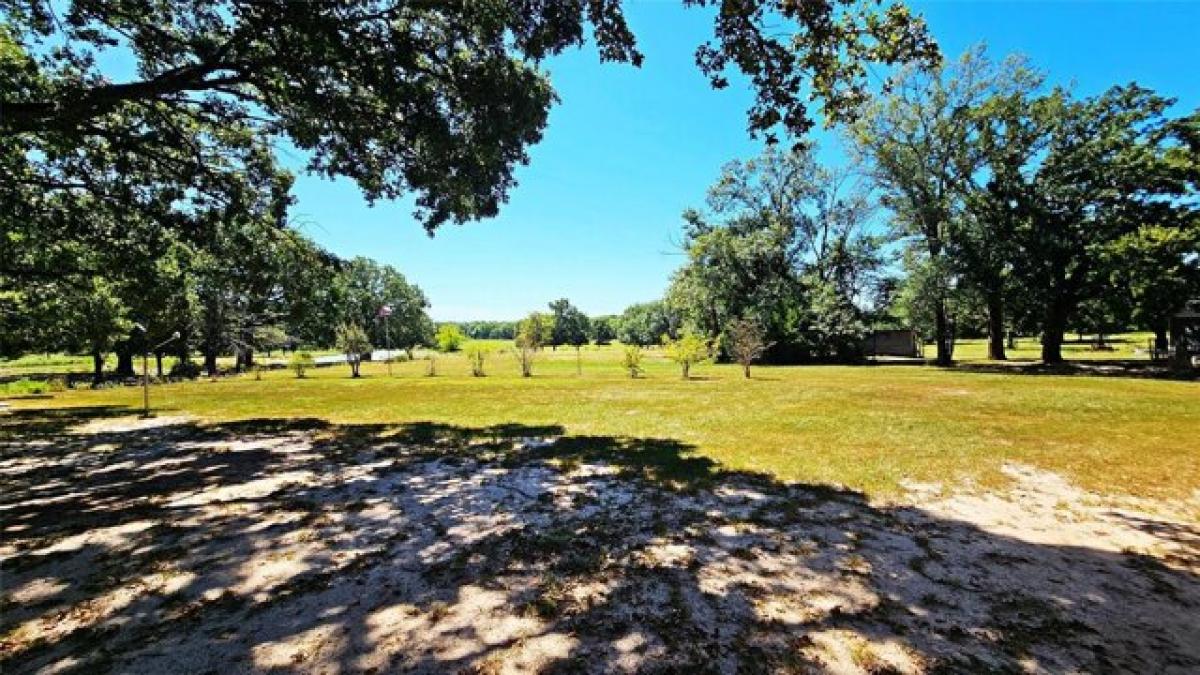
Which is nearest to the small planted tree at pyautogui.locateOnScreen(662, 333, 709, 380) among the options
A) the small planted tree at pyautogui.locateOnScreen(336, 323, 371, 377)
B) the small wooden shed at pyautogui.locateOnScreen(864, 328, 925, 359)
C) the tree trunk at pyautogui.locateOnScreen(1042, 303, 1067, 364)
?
the tree trunk at pyautogui.locateOnScreen(1042, 303, 1067, 364)

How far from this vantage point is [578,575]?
4.49m

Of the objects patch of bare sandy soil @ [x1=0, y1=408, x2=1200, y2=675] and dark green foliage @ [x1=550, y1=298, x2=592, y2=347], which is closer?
patch of bare sandy soil @ [x1=0, y1=408, x2=1200, y2=675]

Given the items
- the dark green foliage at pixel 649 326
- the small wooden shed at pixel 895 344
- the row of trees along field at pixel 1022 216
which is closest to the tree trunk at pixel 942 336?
the row of trees along field at pixel 1022 216

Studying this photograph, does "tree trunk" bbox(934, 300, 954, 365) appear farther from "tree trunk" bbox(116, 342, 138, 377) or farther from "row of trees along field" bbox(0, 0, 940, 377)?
"tree trunk" bbox(116, 342, 138, 377)

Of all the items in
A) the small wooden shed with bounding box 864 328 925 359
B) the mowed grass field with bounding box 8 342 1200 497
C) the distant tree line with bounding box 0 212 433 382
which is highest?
the distant tree line with bounding box 0 212 433 382

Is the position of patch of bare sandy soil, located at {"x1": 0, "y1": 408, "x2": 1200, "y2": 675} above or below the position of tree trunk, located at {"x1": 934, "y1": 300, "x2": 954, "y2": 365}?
below

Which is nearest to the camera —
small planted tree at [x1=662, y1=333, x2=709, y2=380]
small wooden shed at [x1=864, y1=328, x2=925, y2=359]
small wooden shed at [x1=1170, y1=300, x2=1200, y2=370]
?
small wooden shed at [x1=1170, y1=300, x2=1200, y2=370]

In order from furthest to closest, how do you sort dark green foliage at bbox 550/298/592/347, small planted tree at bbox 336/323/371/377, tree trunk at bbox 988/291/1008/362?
dark green foliage at bbox 550/298/592/347, small planted tree at bbox 336/323/371/377, tree trunk at bbox 988/291/1008/362

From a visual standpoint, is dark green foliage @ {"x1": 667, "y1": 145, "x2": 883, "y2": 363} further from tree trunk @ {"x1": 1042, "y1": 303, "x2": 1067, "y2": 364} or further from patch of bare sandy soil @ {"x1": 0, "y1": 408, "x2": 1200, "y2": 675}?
patch of bare sandy soil @ {"x1": 0, "y1": 408, "x2": 1200, "y2": 675}

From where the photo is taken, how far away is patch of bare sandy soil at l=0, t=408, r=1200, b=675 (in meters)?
3.37

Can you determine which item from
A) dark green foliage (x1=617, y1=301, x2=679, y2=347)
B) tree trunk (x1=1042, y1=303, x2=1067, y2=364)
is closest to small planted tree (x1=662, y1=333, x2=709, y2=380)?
tree trunk (x1=1042, y1=303, x2=1067, y2=364)

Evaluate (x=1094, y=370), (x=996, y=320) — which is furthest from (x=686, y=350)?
(x=1094, y=370)

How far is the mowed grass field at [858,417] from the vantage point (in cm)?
817

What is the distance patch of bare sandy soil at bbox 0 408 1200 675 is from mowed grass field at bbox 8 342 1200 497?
109 cm
